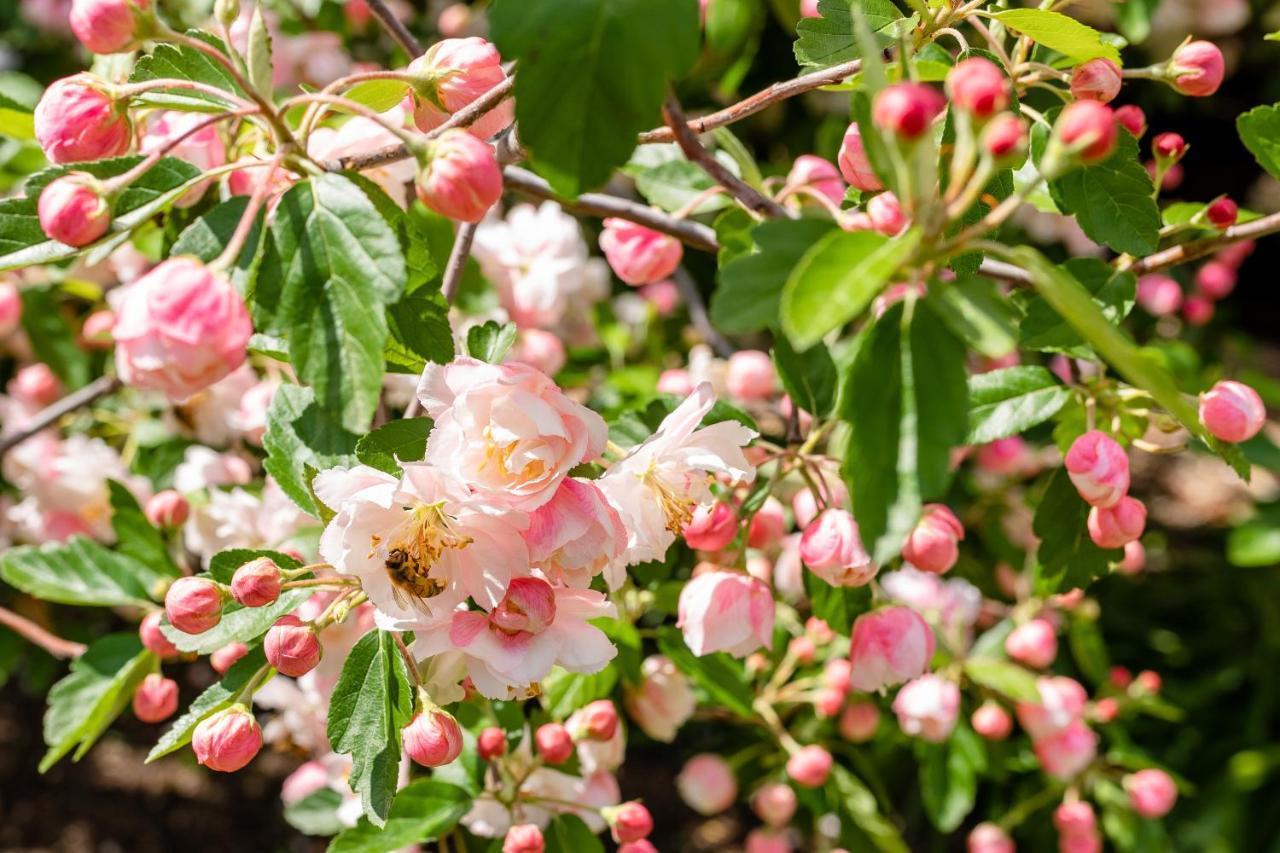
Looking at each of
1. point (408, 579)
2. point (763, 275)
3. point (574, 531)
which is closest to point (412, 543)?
point (408, 579)

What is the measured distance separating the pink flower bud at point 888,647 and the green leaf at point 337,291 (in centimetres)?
61

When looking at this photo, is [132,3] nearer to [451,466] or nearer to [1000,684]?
[451,466]


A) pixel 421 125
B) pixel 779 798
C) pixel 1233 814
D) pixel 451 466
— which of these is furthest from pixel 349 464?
pixel 1233 814

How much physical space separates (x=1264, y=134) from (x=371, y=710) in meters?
1.09

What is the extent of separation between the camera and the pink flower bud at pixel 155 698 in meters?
1.25

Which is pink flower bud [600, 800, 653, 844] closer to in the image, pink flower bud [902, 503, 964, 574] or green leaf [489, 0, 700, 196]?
pink flower bud [902, 503, 964, 574]

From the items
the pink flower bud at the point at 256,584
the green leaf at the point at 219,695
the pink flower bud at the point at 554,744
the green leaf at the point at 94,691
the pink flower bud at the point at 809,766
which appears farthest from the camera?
the pink flower bud at the point at 809,766

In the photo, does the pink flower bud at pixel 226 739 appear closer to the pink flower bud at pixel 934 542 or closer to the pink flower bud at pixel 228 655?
the pink flower bud at pixel 228 655

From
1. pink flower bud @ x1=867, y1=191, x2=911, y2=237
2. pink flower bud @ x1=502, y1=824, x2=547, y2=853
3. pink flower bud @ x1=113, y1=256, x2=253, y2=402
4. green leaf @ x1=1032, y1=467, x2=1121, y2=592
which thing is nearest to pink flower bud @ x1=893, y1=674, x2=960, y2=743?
green leaf @ x1=1032, y1=467, x2=1121, y2=592

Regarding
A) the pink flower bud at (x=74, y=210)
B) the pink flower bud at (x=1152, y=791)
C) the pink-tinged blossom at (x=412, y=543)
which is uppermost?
the pink flower bud at (x=74, y=210)

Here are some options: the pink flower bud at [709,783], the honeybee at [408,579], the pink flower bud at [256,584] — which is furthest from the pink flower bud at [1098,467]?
the pink flower bud at [709,783]

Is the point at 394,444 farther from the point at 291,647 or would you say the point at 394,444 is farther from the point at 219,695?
the point at 219,695

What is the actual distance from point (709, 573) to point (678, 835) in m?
1.97

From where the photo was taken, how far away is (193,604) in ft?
2.94
